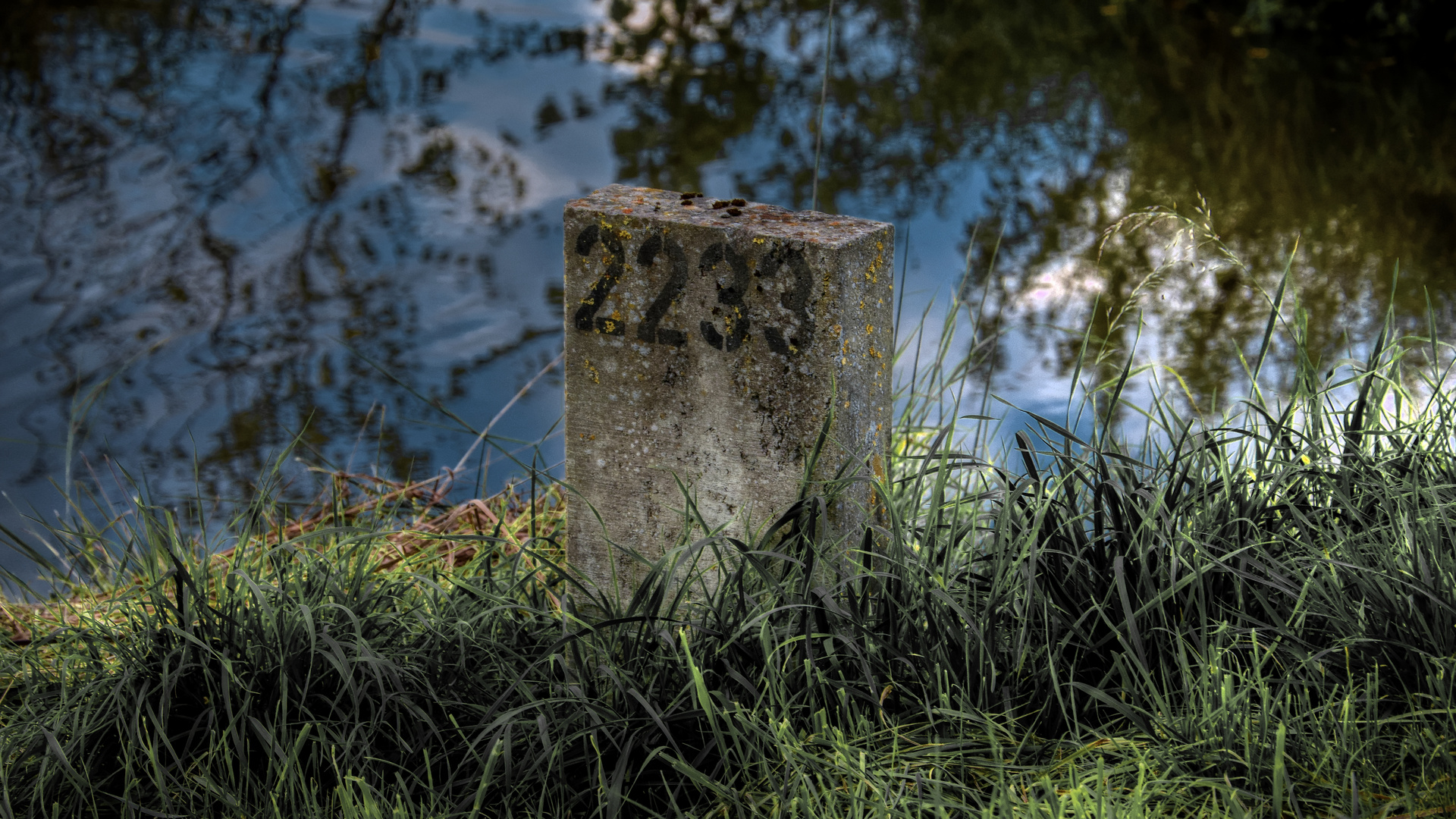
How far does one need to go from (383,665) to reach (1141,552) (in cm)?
136

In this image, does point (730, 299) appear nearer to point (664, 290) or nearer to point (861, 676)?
point (664, 290)

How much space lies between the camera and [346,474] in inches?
119

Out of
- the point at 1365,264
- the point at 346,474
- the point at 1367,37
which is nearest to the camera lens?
the point at 346,474

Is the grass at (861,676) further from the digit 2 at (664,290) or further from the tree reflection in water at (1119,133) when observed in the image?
the tree reflection in water at (1119,133)

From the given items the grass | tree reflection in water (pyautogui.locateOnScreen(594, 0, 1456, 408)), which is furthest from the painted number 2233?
tree reflection in water (pyautogui.locateOnScreen(594, 0, 1456, 408))

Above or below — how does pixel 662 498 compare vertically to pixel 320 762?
above

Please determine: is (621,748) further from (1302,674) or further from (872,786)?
(1302,674)

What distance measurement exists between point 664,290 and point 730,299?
5.5 inches

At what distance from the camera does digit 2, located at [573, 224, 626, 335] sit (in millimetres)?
2344

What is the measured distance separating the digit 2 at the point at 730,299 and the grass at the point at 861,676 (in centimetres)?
36

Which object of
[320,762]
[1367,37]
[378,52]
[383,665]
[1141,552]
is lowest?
[320,762]

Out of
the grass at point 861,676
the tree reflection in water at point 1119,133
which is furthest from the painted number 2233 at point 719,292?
the tree reflection in water at point 1119,133

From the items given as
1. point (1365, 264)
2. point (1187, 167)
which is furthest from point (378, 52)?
point (1365, 264)

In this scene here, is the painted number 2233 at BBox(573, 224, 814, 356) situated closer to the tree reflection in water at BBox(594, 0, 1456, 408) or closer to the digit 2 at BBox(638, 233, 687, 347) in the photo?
the digit 2 at BBox(638, 233, 687, 347)
